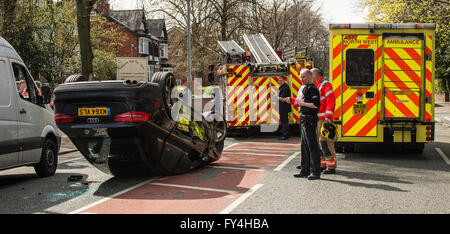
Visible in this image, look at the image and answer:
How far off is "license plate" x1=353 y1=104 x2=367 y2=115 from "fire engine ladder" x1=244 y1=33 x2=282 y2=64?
18.2 feet

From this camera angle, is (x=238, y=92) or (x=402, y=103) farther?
(x=238, y=92)

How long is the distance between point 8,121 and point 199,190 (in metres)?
3.32

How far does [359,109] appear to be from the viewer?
10.3 m

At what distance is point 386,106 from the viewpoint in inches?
404

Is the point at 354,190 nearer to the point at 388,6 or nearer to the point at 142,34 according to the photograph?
the point at 388,6

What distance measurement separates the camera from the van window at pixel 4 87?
25.1ft

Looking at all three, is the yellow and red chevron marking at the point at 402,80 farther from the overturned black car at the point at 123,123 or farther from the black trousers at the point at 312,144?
the overturned black car at the point at 123,123

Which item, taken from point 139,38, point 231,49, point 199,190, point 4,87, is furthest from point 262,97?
point 139,38

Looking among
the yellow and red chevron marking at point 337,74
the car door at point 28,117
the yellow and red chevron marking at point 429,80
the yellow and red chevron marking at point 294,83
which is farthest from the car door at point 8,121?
the yellow and red chevron marking at point 294,83

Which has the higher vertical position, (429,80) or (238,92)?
(429,80)

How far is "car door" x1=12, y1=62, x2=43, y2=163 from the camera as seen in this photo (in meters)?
8.09

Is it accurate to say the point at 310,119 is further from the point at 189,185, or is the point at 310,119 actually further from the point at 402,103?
the point at 402,103

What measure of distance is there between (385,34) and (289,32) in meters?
42.4

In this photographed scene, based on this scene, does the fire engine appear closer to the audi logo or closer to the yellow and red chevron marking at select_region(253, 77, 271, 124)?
the yellow and red chevron marking at select_region(253, 77, 271, 124)
